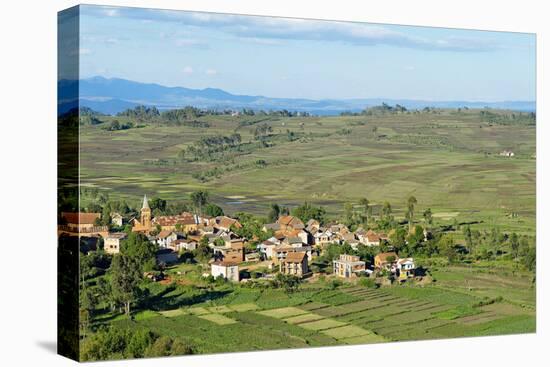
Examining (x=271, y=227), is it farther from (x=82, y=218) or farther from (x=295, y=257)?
(x=82, y=218)

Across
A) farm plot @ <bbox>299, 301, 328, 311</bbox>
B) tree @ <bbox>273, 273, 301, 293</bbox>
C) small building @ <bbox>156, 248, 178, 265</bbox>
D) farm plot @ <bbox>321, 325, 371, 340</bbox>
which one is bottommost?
farm plot @ <bbox>321, 325, 371, 340</bbox>

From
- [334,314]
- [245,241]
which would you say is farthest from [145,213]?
[334,314]

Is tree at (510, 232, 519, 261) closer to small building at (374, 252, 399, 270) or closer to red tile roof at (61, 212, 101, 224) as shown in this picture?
small building at (374, 252, 399, 270)

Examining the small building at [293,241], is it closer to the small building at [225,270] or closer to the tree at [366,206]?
the small building at [225,270]

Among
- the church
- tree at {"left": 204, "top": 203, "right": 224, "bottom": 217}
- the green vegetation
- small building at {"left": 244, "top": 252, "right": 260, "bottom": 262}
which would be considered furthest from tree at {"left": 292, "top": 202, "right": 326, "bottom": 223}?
the church

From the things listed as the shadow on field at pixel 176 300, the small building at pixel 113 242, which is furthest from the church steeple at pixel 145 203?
the shadow on field at pixel 176 300

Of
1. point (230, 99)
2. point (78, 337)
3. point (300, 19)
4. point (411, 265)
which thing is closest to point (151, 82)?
point (230, 99)
